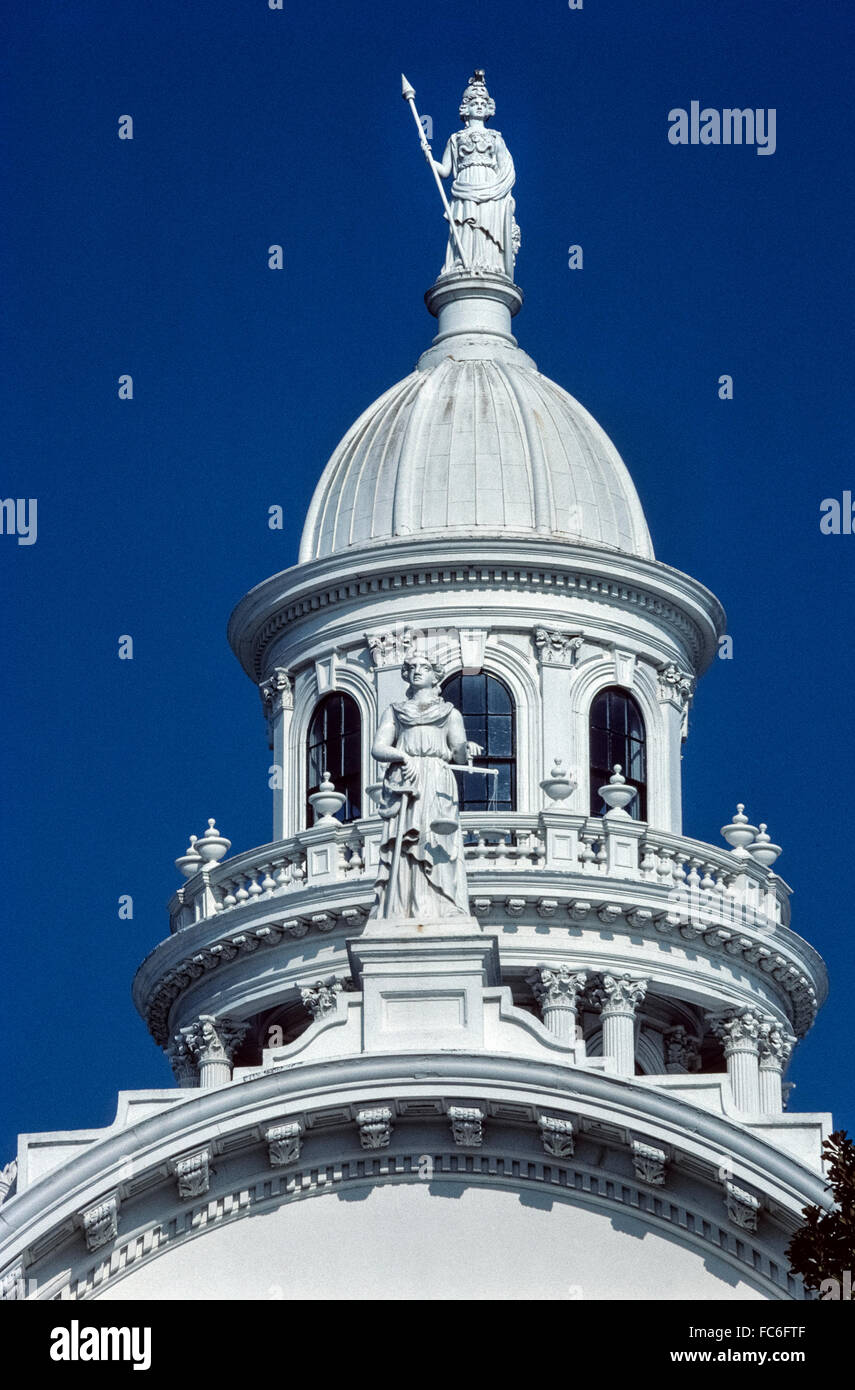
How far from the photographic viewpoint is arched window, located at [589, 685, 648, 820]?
222 feet

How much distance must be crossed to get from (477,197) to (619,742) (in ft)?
34.9

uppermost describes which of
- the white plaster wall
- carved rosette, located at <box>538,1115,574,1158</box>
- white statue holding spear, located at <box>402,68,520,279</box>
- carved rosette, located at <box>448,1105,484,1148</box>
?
white statue holding spear, located at <box>402,68,520,279</box>

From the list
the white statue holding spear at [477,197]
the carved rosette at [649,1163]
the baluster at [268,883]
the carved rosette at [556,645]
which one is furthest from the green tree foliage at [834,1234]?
the white statue holding spear at [477,197]

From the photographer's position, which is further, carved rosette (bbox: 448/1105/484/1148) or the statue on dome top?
the statue on dome top

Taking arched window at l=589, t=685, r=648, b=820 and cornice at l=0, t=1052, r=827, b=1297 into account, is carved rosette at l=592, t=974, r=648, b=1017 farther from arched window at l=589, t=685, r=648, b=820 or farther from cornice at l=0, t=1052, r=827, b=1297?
cornice at l=0, t=1052, r=827, b=1297

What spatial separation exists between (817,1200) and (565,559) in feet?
86.3

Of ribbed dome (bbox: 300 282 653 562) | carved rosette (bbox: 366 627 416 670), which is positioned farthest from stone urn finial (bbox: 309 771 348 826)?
ribbed dome (bbox: 300 282 653 562)

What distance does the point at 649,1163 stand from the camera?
4356 centimetres

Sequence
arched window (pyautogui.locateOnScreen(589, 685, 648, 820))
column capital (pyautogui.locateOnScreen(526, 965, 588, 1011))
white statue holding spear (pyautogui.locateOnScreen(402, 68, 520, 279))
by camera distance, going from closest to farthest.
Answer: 1. column capital (pyautogui.locateOnScreen(526, 965, 588, 1011))
2. arched window (pyautogui.locateOnScreen(589, 685, 648, 820))
3. white statue holding spear (pyautogui.locateOnScreen(402, 68, 520, 279))

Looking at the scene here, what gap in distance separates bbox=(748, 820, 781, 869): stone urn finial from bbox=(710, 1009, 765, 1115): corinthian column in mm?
2444

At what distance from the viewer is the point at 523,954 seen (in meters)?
64.4

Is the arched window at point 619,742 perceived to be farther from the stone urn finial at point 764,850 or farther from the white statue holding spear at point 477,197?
the white statue holding spear at point 477,197
